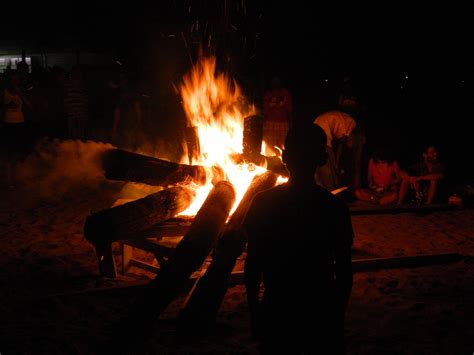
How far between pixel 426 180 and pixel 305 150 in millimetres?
7701

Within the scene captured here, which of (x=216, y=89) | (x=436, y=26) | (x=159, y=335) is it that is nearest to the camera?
(x=159, y=335)

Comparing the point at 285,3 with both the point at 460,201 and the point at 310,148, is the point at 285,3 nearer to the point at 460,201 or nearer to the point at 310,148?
the point at 460,201

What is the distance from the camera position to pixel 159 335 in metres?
4.07

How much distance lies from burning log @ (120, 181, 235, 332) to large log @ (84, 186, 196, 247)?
21.0 inches

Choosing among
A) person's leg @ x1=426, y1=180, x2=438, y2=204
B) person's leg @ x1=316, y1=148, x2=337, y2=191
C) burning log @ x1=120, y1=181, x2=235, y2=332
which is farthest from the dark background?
burning log @ x1=120, y1=181, x2=235, y2=332

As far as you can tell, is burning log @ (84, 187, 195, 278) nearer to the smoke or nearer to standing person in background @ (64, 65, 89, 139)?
the smoke

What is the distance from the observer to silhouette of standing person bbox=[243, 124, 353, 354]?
2498mm

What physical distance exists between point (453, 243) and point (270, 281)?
212 inches

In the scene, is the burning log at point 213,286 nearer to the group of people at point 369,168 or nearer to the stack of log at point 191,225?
the stack of log at point 191,225

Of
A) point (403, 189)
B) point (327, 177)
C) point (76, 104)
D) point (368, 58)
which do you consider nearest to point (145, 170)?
point (327, 177)

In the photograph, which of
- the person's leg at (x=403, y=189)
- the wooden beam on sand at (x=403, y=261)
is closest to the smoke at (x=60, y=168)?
the wooden beam on sand at (x=403, y=261)

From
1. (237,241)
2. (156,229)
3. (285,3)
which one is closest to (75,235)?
(156,229)

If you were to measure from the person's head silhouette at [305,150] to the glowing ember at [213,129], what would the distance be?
4.33m

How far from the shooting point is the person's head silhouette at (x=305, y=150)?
8.20ft
